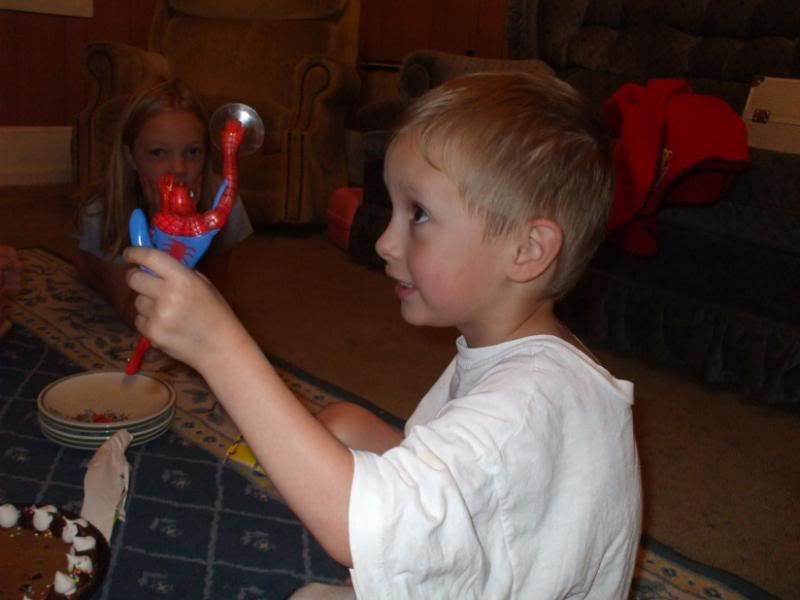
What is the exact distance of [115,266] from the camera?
6.30 ft

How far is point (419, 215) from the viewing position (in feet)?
2.42

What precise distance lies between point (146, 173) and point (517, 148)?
2.97 ft

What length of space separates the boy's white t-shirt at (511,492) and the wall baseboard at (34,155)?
10.9 feet

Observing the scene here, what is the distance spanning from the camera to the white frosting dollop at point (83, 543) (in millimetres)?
880

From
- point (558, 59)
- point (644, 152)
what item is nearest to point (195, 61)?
point (558, 59)

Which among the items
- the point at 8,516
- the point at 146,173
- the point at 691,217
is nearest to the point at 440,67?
the point at 691,217

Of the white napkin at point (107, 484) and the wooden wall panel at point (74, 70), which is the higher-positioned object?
the wooden wall panel at point (74, 70)

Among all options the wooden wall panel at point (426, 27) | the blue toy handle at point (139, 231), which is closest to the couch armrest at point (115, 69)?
the wooden wall panel at point (426, 27)

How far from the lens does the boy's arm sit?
57cm

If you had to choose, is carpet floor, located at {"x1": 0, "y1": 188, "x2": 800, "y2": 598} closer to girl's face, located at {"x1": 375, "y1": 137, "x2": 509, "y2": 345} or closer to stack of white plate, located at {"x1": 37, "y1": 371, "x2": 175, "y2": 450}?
stack of white plate, located at {"x1": 37, "y1": 371, "x2": 175, "y2": 450}

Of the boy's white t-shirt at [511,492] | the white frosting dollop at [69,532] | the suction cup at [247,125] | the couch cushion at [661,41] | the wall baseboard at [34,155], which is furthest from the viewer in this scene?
the wall baseboard at [34,155]

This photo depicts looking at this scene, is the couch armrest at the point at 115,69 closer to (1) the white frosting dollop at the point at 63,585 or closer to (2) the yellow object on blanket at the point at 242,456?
(2) the yellow object on blanket at the point at 242,456

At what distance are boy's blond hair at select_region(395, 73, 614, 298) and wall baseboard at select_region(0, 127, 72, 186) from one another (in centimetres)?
323

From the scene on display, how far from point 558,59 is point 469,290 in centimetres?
212
